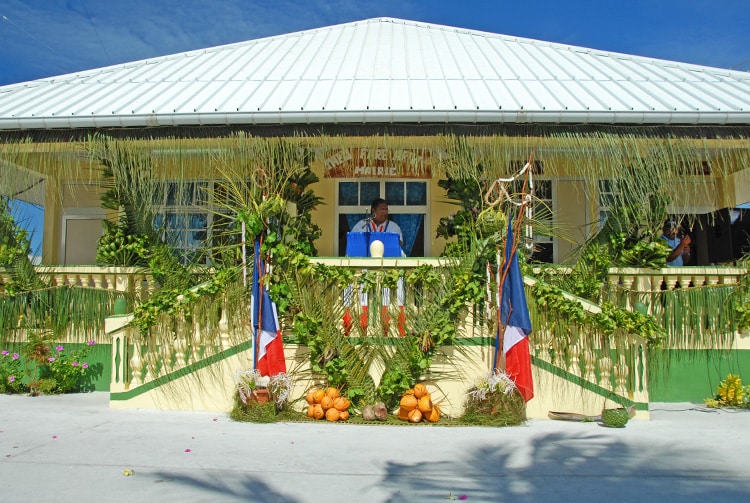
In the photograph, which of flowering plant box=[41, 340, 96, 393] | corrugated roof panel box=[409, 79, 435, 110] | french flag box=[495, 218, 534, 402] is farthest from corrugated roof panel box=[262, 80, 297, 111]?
flowering plant box=[41, 340, 96, 393]

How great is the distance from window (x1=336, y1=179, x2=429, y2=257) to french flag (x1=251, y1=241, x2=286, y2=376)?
3.92 metres

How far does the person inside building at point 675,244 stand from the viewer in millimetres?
9484

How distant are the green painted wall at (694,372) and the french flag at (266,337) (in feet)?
15.4

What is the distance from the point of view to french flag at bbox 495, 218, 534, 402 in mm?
6629

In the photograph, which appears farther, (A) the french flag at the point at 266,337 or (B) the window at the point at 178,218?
(B) the window at the point at 178,218

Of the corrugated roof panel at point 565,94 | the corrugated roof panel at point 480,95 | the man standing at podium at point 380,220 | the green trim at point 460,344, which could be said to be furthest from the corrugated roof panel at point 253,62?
the green trim at point 460,344

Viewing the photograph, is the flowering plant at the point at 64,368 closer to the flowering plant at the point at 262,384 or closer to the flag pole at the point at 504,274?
the flowering plant at the point at 262,384

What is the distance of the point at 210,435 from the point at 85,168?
671 centimetres

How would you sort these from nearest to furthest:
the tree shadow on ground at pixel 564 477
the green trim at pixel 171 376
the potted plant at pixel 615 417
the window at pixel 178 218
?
the tree shadow on ground at pixel 564 477, the potted plant at pixel 615 417, the green trim at pixel 171 376, the window at pixel 178 218

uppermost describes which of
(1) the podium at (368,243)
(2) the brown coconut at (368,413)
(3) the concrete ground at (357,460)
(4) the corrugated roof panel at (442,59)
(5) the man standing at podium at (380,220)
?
(4) the corrugated roof panel at (442,59)

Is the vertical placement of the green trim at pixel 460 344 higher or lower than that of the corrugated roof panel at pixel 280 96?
lower

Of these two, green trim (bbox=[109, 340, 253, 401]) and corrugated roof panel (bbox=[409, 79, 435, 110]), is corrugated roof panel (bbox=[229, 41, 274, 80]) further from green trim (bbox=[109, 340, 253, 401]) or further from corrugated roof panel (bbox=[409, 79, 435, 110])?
green trim (bbox=[109, 340, 253, 401])

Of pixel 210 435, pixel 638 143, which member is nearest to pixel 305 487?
pixel 210 435

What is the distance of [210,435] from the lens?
19.7ft
